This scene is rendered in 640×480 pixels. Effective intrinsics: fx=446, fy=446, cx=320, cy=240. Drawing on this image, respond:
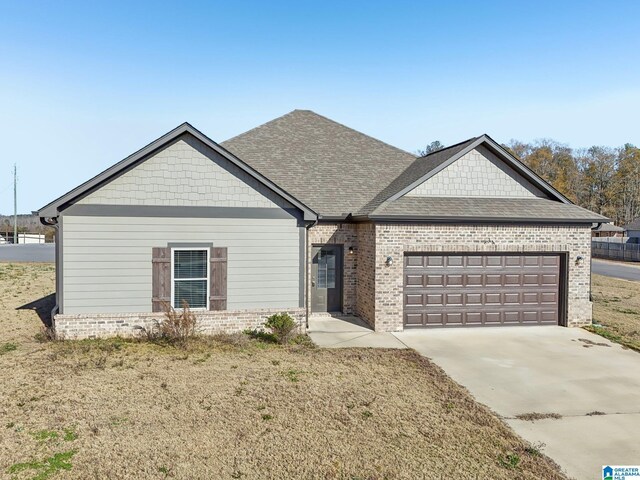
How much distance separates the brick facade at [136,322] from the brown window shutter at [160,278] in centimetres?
31

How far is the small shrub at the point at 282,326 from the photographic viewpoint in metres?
11.2

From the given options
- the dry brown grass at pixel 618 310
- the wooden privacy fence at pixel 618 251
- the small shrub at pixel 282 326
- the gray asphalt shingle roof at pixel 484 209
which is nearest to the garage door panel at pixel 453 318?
A: the gray asphalt shingle roof at pixel 484 209

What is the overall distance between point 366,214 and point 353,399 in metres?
6.34

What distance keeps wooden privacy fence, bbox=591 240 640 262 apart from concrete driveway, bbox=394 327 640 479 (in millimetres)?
36267

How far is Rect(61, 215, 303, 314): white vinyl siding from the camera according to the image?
11.2 metres

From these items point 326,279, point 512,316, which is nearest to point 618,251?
point 512,316

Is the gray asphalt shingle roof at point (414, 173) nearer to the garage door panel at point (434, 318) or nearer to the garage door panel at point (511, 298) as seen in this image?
the garage door panel at point (434, 318)

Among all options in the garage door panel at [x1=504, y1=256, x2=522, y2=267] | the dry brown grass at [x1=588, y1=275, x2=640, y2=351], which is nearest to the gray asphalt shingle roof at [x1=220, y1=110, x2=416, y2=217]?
the garage door panel at [x1=504, y1=256, x2=522, y2=267]

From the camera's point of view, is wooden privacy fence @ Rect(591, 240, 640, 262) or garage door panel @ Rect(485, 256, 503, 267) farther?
wooden privacy fence @ Rect(591, 240, 640, 262)

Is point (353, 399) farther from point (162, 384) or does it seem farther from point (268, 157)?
point (268, 157)

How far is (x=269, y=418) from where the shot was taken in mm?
6859

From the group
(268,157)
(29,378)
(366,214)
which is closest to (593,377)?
(366,214)

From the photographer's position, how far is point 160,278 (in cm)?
1162

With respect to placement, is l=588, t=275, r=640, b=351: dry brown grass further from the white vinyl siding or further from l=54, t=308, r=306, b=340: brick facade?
the white vinyl siding
